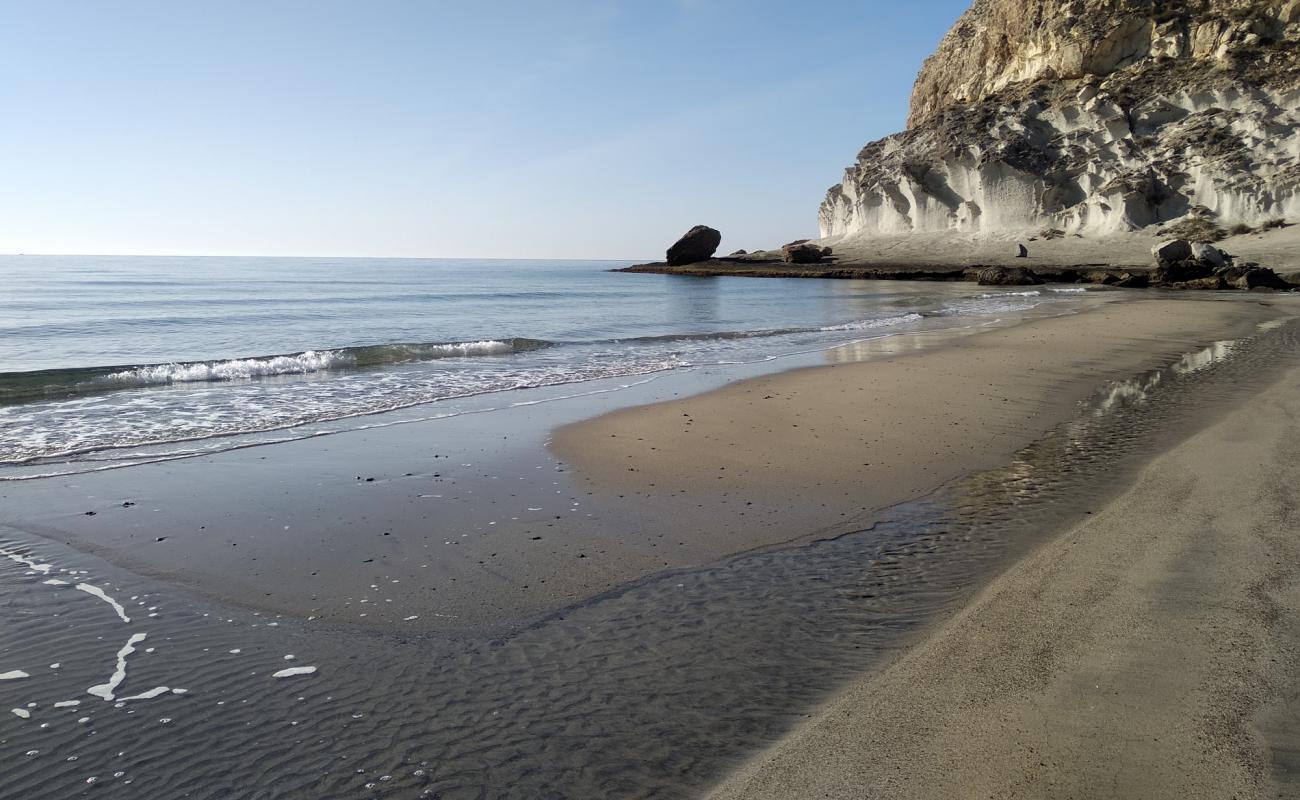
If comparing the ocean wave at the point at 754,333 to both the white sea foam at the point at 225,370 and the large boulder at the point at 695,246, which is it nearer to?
the white sea foam at the point at 225,370

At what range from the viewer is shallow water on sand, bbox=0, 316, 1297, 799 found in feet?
9.05

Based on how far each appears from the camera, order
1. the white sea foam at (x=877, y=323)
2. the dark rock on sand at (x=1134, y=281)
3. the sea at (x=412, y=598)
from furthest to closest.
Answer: the dark rock on sand at (x=1134, y=281)
the white sea foam at (x=877, y=323)
the sea at (x=412, y=598)

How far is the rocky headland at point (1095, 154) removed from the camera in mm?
38438

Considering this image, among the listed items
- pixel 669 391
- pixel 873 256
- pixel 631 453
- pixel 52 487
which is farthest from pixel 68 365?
pixel 873 256

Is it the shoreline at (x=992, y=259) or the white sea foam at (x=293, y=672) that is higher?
the shoreline at (x=992, y=259)

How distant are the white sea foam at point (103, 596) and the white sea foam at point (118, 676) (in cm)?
30

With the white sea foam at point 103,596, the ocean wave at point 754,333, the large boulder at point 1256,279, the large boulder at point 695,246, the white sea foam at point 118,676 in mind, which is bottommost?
the white sea foam at point 118,676

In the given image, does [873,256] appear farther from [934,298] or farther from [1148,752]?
[1148,752]

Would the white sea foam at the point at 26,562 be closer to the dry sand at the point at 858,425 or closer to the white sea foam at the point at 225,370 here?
the dry sand at the point at 858,425

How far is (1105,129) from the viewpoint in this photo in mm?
46656

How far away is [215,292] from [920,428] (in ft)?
129

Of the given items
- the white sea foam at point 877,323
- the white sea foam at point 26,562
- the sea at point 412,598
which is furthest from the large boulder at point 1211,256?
the white sea foam at point 26,562

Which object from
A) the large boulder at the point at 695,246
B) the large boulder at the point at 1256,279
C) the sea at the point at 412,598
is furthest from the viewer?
the large boulder at the point at 695,246

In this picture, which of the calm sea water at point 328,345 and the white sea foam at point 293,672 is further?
the calm sea water at point 328,345
